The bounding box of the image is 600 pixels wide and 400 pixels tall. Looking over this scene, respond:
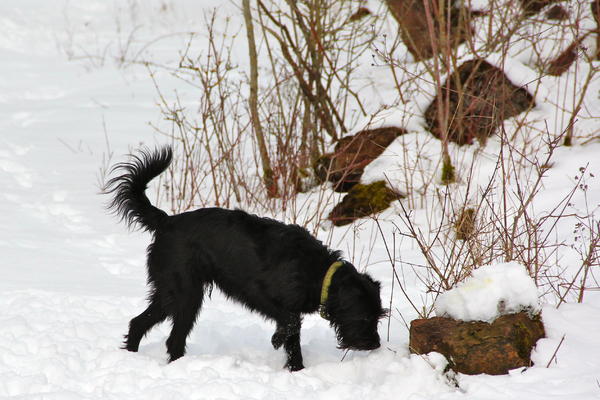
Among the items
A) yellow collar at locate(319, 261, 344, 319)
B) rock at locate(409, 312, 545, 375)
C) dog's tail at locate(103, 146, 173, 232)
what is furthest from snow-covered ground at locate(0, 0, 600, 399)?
dog's tail at locate(103, 146, 173, 232)

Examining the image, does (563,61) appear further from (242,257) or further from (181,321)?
(181,321)

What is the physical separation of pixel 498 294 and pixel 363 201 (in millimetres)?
3273

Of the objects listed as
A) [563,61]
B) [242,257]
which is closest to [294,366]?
[242,257]

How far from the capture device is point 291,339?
3.51 meters

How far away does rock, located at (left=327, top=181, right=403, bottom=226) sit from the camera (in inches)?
250

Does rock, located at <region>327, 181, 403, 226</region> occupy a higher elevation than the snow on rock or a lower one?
higher

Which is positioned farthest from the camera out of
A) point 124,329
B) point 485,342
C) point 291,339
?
point 124,329

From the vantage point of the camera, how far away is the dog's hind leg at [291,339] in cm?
351

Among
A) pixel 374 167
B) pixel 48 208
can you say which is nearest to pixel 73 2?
pixel 48 208

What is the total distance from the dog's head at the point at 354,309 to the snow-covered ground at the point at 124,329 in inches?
4.2

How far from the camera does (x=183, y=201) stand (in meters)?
6.90

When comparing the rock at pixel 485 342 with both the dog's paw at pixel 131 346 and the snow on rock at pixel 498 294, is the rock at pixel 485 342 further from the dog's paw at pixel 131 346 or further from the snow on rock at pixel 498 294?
the dog's paw at pixel 131 346

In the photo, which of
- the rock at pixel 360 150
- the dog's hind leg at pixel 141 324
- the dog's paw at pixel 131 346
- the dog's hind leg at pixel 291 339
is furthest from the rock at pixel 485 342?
the rock at pixel 360 150

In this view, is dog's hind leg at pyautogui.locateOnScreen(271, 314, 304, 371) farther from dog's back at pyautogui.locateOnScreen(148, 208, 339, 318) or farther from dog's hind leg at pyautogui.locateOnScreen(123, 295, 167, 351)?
dog's hind leg at pyautogui.locateOnScreen(123, 295, 167, 351)
